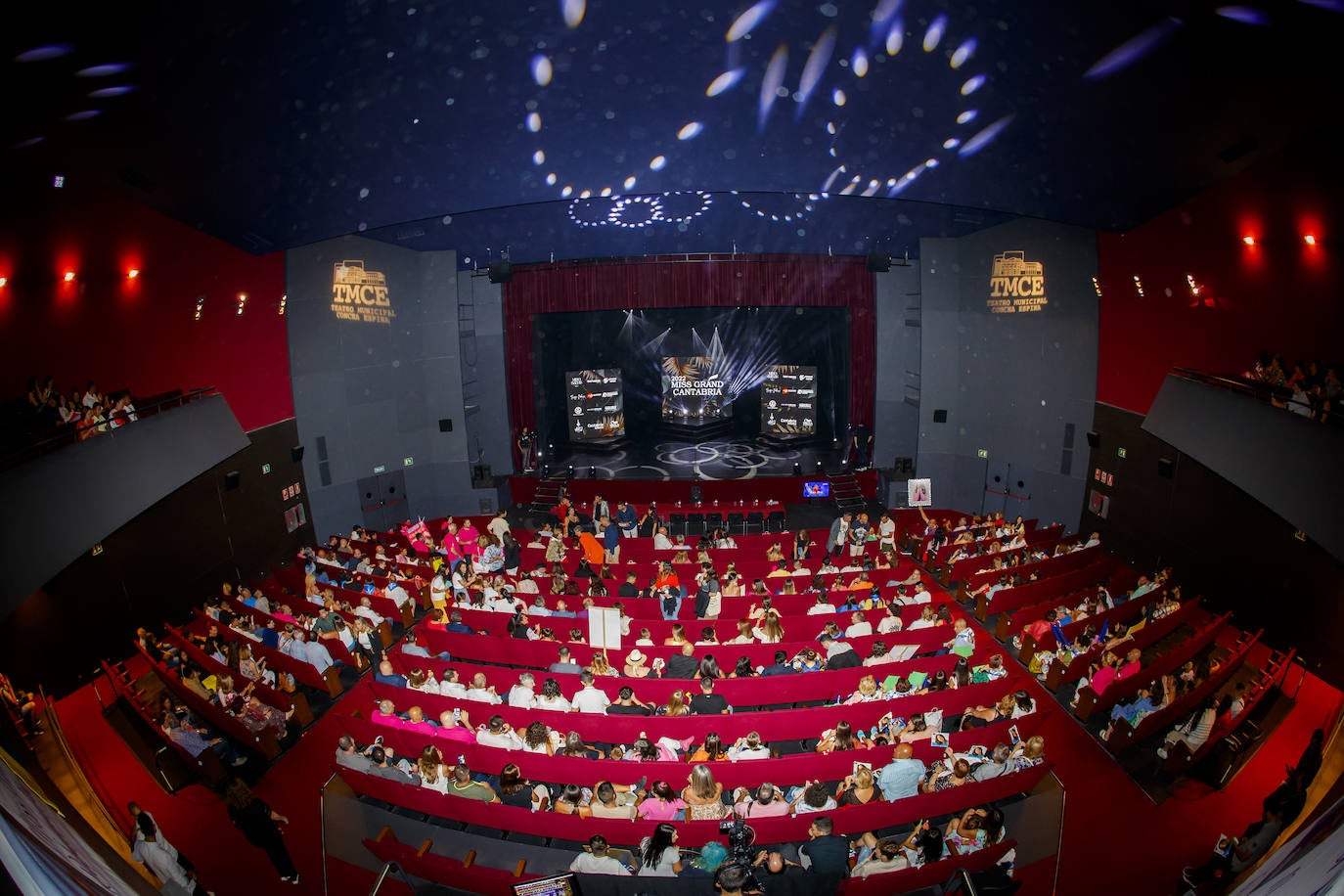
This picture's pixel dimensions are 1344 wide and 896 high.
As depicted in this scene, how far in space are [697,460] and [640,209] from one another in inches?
343

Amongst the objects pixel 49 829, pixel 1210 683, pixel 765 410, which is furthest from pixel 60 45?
pixel 765 410

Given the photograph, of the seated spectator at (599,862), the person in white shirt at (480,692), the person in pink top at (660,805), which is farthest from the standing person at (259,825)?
the person in pink top at (660,805)

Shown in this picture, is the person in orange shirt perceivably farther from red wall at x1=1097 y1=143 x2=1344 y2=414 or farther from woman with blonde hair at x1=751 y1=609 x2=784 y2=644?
red wall at x1=1097 y1=143 x2=1344 y2=414

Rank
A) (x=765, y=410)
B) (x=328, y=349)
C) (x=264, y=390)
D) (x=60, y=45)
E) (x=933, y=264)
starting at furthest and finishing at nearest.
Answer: (x=765, y=410), (x=933, y=264), (x=328, y=349), (x=264, y=390), (x=60, y=45)

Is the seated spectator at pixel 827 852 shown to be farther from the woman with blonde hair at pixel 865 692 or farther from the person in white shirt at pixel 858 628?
the person in white shirt at pixel 858 628

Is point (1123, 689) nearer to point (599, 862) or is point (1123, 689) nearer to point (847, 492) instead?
point (599, 862)

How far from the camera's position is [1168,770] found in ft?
23.6

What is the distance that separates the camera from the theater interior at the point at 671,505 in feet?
19.4

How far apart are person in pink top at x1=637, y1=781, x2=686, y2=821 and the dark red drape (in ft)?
46.0

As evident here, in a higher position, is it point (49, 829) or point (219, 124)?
point (219, 124)

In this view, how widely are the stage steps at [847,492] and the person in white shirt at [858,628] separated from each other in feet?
28.1

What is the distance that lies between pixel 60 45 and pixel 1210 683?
13.1m

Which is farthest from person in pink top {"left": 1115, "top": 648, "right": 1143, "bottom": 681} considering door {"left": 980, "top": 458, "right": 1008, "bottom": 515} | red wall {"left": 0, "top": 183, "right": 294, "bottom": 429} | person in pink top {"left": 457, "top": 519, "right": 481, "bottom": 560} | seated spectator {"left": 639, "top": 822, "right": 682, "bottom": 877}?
red wall {"left": 0, "top": 183, "right": 294, "bottom": 429}

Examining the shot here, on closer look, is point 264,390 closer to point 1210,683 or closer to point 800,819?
point 800,819
